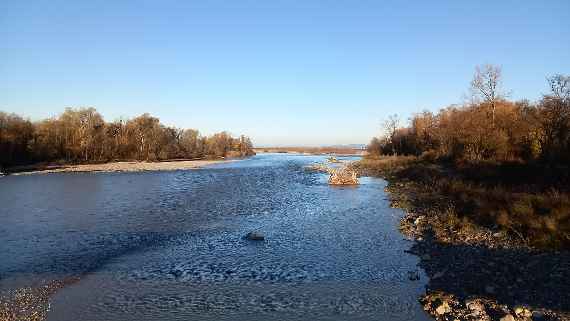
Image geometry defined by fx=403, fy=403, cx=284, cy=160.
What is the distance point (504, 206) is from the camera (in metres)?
18.9

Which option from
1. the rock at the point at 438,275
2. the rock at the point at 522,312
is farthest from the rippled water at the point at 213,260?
the rock at the point at 522,312

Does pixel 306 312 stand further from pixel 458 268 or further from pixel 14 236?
pixel 14 236

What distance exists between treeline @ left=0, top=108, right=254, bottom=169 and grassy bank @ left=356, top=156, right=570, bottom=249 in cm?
6965

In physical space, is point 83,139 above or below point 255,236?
above

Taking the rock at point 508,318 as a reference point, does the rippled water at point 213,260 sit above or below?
below

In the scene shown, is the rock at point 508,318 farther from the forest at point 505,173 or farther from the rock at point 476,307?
the forest at point 505,173

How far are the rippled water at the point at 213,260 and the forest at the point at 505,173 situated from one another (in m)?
3.99

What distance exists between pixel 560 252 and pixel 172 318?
11.9 meters

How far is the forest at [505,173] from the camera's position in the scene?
16578mm

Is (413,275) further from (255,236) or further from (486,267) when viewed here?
(255,236)

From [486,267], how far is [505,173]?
1992cm

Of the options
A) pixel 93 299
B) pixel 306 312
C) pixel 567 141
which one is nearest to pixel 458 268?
pixel 306 312

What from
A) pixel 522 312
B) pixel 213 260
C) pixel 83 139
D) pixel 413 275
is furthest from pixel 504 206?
pixel 83 139

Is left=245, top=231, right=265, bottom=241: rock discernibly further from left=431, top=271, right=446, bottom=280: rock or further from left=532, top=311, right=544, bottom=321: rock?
left=532, top=311, right=544, bottom=321: rock
